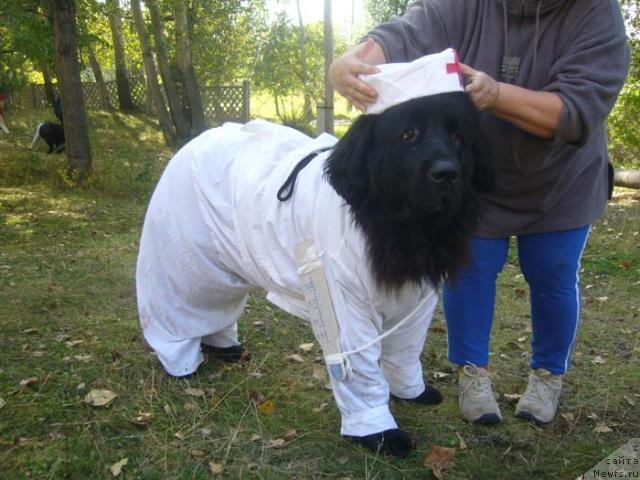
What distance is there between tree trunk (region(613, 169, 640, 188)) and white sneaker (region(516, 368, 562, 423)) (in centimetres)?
654

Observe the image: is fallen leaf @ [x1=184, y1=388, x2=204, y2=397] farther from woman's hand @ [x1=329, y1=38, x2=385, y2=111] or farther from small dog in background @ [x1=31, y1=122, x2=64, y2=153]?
small dog in background @ [x1=31, y1=122, x2=64, y2=153]

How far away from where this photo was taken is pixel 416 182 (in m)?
1.88

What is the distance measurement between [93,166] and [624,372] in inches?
291

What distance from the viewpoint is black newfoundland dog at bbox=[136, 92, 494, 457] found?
1.92 meters

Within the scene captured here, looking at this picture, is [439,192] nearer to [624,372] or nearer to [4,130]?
[624,372]

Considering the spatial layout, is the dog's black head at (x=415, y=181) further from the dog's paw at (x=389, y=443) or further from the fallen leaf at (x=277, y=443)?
the fallen leaf at (x=277, y=443)

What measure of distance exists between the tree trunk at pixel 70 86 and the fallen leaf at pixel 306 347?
18.4 ft

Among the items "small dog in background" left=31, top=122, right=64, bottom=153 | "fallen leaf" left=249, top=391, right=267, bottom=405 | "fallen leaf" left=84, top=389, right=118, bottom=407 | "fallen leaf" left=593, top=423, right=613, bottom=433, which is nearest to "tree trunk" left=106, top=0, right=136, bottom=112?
"small dog in background" left=31, top=122, right=64, bottom=153

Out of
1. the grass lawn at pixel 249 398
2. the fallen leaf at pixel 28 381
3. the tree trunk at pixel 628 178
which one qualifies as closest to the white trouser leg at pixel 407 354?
the grass lawn at pixel 249 398

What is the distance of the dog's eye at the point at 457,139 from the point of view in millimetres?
1970

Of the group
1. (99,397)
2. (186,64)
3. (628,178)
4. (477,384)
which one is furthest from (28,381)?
(186,64)

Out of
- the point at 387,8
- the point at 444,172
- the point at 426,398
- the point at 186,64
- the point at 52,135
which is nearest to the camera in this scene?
the point at 444,172

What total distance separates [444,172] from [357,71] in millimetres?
447

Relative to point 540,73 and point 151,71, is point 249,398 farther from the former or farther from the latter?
point 151,71
